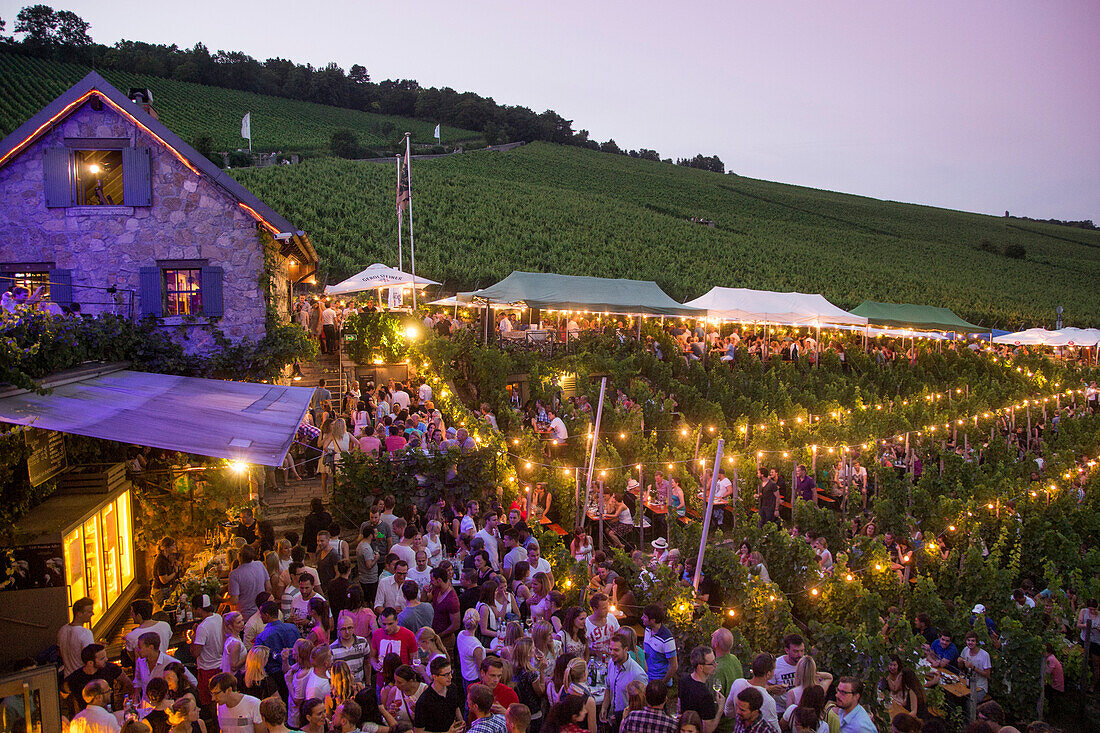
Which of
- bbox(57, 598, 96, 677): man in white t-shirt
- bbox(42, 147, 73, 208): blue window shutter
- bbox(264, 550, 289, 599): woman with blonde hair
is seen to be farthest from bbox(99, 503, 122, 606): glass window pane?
bbox(42, 147, 73, 208): blue window shutter

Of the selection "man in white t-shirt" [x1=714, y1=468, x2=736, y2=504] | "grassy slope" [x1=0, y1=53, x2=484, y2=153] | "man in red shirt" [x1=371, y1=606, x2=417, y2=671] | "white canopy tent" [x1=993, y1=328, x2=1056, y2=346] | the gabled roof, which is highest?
"grassy slope" [x1=0, y1=53, x2=484, y2=153]

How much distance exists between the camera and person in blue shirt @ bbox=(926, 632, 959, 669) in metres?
8.48

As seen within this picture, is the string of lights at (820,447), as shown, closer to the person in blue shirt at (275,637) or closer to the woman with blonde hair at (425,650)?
the person in blue shirt at (275,637)

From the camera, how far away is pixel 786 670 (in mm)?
6441

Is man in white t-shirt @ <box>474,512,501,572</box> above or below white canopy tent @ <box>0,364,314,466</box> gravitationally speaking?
below

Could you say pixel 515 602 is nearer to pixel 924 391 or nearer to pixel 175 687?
pixel 175 687

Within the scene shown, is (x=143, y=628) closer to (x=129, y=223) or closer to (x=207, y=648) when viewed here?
(x=207, y=648)

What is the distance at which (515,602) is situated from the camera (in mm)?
7215

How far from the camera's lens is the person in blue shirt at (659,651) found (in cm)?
636

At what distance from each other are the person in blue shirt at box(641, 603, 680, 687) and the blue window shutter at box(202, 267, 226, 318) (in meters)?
10.5

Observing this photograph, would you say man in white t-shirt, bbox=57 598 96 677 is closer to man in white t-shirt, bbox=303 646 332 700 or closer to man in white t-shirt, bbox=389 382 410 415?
man in white t-shirt, bbox=303 646 332 700

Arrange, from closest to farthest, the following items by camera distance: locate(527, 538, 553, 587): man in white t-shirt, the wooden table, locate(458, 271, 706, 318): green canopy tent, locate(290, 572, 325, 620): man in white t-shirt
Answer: locate(290, 572, 325, 620): man in white t-shirt < locate(527, 538, 553, 587): man in white t-shirt < the wooden table < locate(458, 271, 706, 318): green canopy tent

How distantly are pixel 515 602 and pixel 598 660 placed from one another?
1367 millimetres

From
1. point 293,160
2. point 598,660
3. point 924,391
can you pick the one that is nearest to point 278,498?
point 598,660
